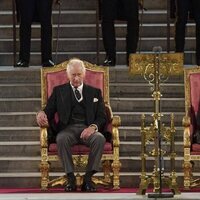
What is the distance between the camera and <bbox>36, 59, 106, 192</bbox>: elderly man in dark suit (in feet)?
32.6

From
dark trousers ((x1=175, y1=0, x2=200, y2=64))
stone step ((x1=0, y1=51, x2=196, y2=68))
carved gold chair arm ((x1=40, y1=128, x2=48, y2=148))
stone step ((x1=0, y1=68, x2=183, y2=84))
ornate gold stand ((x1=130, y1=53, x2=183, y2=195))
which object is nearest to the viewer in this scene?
ornate gold stand ((x1=130, y1=53, x2=183, y2=195))

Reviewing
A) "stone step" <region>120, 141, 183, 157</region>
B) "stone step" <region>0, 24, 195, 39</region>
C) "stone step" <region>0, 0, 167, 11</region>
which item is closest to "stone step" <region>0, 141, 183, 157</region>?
"stone step" <region>120, 141, 183, 157</region>

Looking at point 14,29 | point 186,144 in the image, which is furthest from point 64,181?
point 14,29

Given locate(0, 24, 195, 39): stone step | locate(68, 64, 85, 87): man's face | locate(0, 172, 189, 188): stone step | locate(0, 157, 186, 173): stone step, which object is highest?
locate(0, 24, 195, 39): stone step

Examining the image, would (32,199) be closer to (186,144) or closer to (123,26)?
(186,144)

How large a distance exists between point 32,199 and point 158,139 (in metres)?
1.39

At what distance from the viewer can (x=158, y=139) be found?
31.9 ft

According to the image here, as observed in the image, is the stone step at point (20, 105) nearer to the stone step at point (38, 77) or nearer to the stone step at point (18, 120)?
the stone step at point (18, 120)

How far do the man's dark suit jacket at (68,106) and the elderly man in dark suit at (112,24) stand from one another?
6.99 ft

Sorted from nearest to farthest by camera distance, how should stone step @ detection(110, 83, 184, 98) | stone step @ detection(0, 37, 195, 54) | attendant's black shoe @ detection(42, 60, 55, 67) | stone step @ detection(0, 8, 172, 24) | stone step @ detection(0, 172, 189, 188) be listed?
1. stone step @ detection(0, 172, 189, 188)
2. stone step @ detection(110, 83, 184, 98)
3. attendant's black shoe @ detection(42, 60, 55, 67)
4. stone step @ detection(0, 37, 195, 54)
5. stone step @ detection(0, 8, 172, 24)

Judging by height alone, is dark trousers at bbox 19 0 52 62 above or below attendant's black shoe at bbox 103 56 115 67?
above

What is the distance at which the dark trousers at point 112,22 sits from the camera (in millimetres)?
12477

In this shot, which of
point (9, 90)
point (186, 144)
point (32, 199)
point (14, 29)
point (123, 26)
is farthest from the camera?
point (123, 26)

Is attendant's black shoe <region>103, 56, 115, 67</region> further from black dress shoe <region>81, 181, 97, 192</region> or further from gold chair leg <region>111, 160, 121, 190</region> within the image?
black dress shoe <region>81, 181, 97, 192</region>
